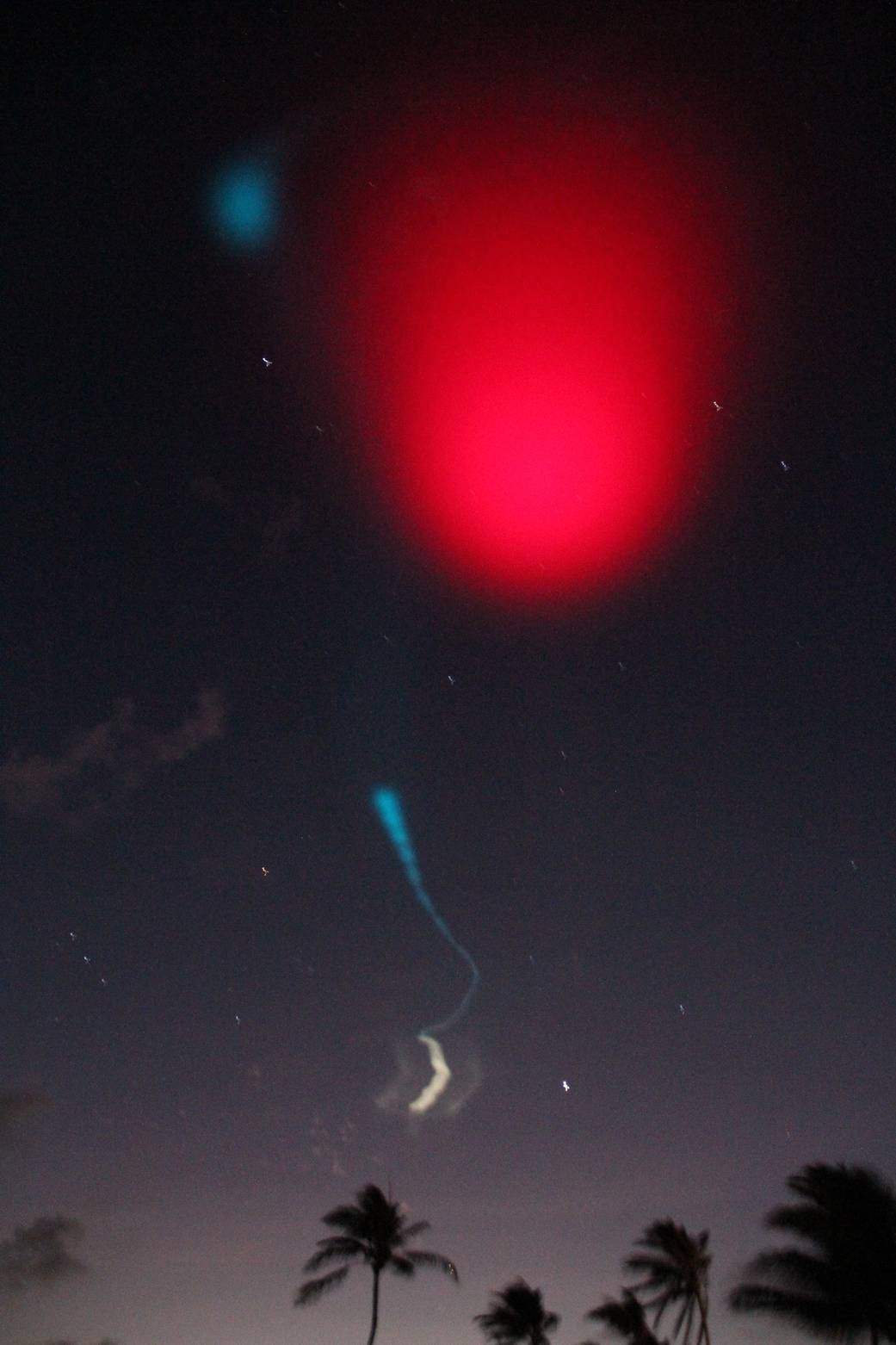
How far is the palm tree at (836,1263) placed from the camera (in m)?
26.2

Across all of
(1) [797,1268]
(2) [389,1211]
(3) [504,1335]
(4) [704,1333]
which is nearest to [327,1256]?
(2) [389,1211]

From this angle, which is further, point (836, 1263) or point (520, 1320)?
point (520, 1320)

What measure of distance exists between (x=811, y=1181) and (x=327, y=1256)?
22214 millimetres

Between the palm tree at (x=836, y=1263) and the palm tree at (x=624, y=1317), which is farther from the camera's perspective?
the palm tree at (x=624, y=1317)

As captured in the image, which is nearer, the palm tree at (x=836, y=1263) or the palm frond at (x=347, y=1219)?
the palm tree at (x=836, y=1263)

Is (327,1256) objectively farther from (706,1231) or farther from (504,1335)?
(706,1231)

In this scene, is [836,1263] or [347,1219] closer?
[836,1263]

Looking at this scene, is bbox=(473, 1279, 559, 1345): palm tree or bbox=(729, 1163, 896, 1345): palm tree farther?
bbox=(473, 1279, 559, 1345): palm tree

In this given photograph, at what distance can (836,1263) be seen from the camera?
26875 mm

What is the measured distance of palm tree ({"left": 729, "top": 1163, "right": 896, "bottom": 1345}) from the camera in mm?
26203

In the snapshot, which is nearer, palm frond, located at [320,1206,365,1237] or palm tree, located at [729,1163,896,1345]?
palm tree, located at [729,1163,896,1345]

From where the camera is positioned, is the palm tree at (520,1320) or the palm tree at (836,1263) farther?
the palm tree at (520,1320)

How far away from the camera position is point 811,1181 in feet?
90.7

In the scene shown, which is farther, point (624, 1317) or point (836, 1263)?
point (624, 1317)
